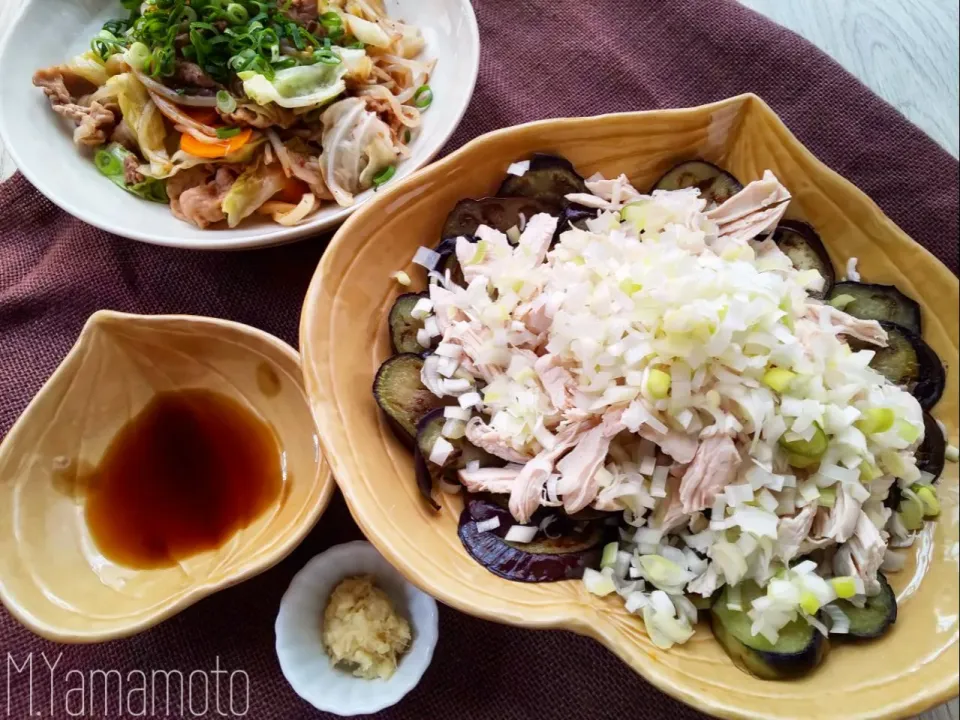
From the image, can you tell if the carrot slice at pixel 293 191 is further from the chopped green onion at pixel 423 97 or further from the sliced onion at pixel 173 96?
the chopped green onion at pixel 423 97

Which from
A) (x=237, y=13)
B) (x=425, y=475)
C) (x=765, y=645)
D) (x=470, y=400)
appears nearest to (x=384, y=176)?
(x=237, y=13)

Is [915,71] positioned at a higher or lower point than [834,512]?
higher

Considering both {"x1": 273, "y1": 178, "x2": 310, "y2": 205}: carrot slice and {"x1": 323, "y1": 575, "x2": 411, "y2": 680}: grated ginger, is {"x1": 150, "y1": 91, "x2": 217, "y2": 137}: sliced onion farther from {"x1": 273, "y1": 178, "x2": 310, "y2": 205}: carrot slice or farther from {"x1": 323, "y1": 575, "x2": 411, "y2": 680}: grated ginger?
{"x1": 323, "y1": 575, "x2": 411, "y2": 680}: grated ginger

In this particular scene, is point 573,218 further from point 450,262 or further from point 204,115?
point 204,115

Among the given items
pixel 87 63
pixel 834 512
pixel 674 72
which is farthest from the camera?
pixel 674 72

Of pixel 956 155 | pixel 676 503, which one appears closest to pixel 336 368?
pixel 676 503

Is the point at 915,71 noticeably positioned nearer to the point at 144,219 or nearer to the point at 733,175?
the point at 733,175

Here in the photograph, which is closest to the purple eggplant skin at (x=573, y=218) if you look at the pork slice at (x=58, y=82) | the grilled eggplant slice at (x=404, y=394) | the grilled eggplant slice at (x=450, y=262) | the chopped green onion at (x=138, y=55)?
the grilled eggplant slice at (x=450, y=262)
